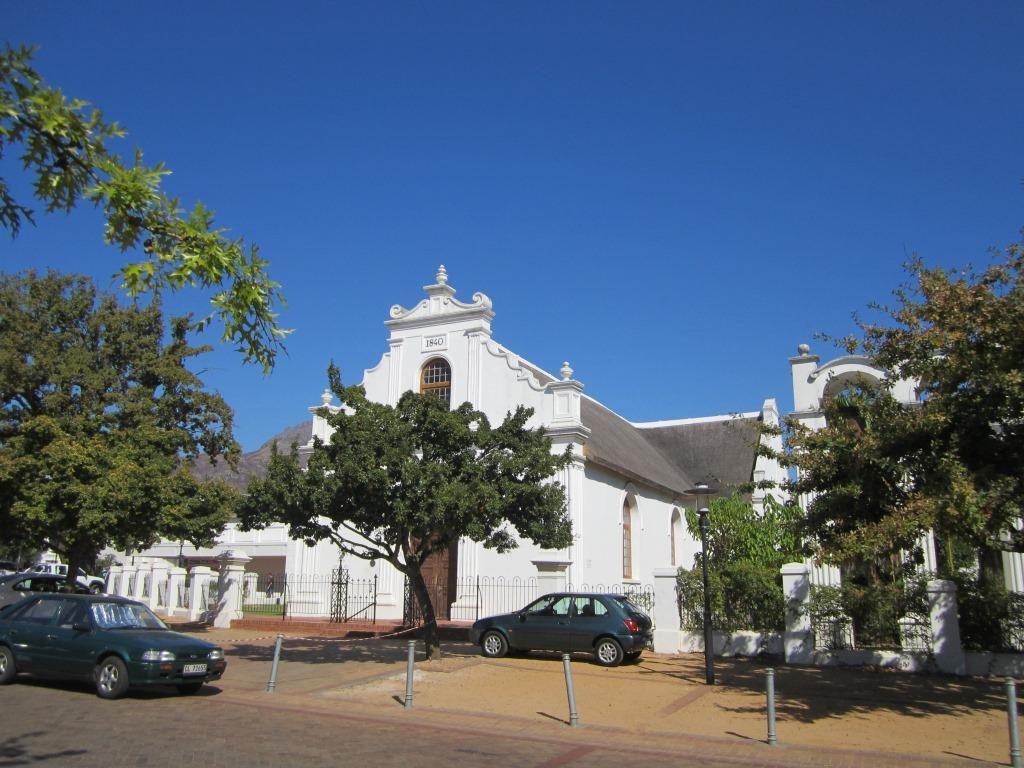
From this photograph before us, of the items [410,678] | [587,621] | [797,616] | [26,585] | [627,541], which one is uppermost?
[627,541]

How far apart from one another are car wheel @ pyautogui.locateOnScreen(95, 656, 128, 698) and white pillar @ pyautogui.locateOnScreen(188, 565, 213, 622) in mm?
16756

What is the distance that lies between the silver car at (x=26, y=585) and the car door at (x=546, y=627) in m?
12.8

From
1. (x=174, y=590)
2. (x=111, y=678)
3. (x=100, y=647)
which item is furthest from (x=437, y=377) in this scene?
(x=111, y=678)

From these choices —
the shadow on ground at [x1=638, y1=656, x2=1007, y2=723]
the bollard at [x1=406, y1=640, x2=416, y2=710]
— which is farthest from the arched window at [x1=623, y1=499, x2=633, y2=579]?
the bollard at [x1=406, y1=640, x2=416, y2=710]

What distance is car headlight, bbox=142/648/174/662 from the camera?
A: 11.9 m

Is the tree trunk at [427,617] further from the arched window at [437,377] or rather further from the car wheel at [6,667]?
the arched window at [437,377]

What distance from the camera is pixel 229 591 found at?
1052 inches

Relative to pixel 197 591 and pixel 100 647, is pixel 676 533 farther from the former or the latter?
pixel 100 647

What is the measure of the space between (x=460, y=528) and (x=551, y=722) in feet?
17.2

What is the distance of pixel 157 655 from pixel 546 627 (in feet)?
27.2

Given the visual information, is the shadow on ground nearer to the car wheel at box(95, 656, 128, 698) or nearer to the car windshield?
the car wheel at box(95, 656, 128, 698)

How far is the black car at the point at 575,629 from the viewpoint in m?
17.0

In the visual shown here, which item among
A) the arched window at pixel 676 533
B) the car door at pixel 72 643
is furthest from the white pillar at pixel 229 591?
the arched window at pixel 676 533

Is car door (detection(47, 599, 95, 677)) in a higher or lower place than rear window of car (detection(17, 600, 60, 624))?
lower
